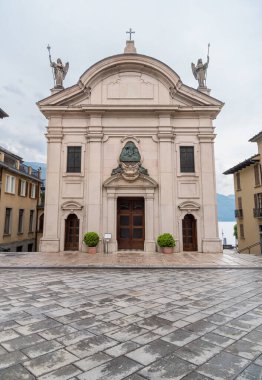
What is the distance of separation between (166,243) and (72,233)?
659 cm

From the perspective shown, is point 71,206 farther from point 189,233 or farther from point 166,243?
point 189,233

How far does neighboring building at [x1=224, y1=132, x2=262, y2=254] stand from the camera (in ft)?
84.2

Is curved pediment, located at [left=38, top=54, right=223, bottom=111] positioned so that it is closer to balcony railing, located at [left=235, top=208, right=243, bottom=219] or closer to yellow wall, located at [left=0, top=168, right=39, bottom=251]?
yellow wall, located at [left=0, top=168, right=39, bottom=251]

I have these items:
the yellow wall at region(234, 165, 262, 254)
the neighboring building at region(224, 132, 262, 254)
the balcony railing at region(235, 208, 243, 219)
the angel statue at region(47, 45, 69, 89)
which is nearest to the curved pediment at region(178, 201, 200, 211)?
the neighboring building at region(224, 132, 262, 254)

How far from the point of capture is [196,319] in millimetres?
5316

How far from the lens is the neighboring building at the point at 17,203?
79.3ft

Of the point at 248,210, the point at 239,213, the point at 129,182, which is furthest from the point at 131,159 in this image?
the point at 239,213

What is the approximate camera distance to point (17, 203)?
26.9m

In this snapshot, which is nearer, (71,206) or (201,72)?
(71,206)

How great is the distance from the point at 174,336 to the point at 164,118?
52.8ft

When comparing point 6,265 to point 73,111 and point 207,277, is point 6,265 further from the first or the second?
point 73,111

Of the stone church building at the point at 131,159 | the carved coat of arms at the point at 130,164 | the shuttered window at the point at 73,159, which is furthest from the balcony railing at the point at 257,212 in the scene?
the shuttered window at the point at 73,159

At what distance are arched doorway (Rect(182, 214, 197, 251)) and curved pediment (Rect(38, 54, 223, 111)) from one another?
A: 328 inches

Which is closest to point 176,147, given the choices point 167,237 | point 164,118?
point 164,118
